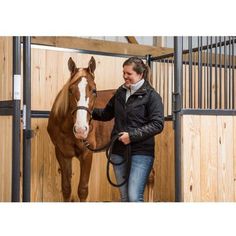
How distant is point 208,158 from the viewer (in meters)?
2.71

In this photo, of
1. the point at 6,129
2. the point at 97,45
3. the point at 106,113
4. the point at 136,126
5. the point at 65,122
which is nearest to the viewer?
the point at 6,129

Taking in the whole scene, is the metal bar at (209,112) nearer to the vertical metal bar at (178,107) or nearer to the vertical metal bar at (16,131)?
the vertical metal bar at (178,107)

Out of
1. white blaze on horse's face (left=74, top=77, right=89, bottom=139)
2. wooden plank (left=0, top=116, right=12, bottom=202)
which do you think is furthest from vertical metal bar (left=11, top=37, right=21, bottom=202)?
white blaze on horse's face (left=74, top=77, right=89, bottom=139)

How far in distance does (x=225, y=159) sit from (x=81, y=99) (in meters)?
0.90

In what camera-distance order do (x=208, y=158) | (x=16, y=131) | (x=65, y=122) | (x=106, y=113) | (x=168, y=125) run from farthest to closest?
1. (x=168, y=125)
2. (x=65, y=122)
3. (x=106, y=113)
4. (x=208, y=158)
5. (x=16, y=131)

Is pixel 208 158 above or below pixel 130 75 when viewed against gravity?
below

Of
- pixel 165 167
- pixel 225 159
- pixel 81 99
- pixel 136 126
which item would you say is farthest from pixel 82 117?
pixel 165 167

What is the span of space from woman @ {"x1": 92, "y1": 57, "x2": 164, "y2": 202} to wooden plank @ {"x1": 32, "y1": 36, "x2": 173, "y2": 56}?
1.40m

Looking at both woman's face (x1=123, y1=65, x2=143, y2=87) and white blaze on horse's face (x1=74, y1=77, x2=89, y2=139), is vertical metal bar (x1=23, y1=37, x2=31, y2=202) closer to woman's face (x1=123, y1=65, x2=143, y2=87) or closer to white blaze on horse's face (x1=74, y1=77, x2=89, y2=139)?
white blaze on horse's face (x1=74, y1=77, x2=89, y2=139)

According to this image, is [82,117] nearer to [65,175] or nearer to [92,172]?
[65,175]

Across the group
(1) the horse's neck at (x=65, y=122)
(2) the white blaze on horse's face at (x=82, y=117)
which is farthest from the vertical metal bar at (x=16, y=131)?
(1) the horse's neck at (x=65, y=122)

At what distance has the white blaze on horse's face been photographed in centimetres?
274

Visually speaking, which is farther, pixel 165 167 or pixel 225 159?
pixel 165 167
